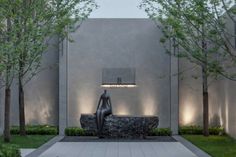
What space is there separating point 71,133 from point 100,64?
317 centimetres

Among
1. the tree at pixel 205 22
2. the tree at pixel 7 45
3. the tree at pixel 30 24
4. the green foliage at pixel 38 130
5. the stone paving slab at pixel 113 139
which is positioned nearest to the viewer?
the tree at pixel 7 45

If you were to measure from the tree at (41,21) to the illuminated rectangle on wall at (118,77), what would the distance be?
3598mm

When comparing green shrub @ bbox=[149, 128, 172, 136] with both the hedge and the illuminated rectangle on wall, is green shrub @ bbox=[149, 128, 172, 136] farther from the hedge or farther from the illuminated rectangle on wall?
the illuminated rectangle on wall

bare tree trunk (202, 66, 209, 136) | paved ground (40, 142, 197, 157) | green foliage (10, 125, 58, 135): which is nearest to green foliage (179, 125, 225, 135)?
bare tree trunk (202, 66, 209, 136)

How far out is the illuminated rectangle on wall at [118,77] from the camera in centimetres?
2142

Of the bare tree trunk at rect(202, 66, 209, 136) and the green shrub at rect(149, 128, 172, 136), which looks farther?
the green shrub at rect(149, 128, 172, 136)

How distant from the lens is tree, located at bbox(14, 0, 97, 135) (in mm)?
15586

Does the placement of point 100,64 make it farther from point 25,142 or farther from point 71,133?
point 25,142

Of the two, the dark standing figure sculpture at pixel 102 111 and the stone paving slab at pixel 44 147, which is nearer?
the stone paving slab at pixel 44 147

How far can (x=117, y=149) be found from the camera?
15.2 m

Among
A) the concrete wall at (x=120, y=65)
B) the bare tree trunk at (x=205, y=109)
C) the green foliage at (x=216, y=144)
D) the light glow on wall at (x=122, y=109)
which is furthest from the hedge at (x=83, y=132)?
the light glow on wall at (x=122, y=109)

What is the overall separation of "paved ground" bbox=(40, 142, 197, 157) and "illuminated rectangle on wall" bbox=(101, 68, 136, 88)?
4.67m

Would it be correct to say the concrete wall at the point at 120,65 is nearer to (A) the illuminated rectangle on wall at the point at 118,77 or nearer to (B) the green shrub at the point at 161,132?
(A) the illuminated rectangle on wall at the point at 118,77

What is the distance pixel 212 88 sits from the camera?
2155 centimetres
